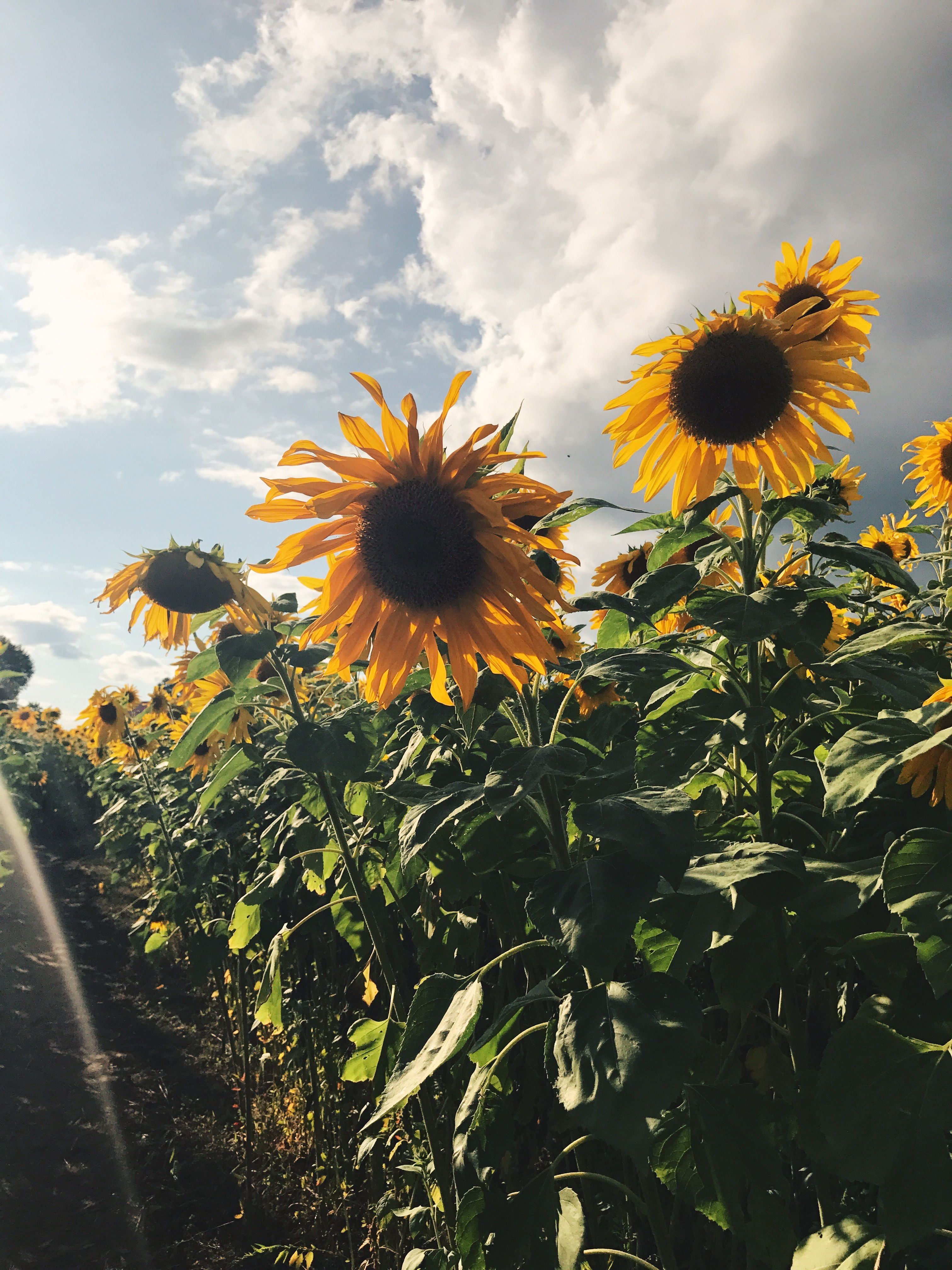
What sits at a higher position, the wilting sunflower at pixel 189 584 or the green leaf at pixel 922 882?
the wilting sunflower at pixel 189 584

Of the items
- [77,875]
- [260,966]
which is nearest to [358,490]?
[260,966]

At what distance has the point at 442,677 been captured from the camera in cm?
167

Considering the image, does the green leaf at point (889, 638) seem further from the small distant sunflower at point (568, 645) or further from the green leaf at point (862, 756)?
the small distant sunflower at point (568, 645)

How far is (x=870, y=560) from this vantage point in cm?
155

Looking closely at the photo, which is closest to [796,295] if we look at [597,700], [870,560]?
[870,560]

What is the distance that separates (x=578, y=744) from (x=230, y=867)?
10.9 feet

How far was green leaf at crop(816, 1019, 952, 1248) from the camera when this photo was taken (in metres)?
1.01

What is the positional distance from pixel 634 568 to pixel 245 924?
2.02m

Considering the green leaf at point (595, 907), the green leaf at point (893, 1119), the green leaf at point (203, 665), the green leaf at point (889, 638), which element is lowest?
the green leaf at point (893, 1119)

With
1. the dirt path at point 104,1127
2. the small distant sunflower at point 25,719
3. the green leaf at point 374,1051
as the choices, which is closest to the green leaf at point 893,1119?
the green leaf at point 374,1051

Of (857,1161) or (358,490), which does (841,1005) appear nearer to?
(857,1161)

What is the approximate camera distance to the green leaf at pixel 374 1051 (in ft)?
6.75

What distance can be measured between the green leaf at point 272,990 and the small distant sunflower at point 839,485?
1.87 meters

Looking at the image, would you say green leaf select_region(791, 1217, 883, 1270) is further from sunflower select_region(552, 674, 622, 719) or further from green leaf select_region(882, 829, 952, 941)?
sunflower select_region(552, 674, 622, 719)
